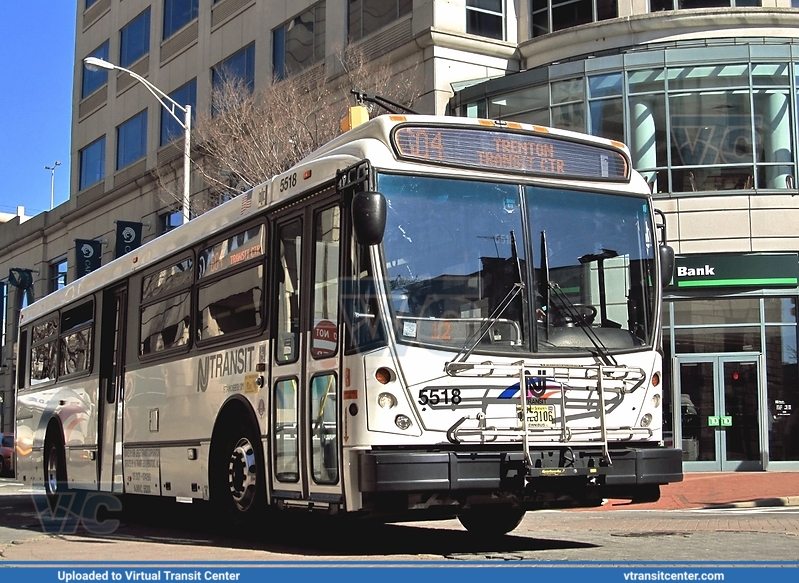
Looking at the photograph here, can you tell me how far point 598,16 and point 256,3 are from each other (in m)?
12.5

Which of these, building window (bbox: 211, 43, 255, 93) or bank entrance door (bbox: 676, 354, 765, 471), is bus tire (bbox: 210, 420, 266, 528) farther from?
building window (bbox: 211, 43, 255, 93)

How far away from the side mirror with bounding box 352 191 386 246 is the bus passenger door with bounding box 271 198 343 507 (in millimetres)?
746

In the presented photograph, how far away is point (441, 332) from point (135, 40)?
37.4m

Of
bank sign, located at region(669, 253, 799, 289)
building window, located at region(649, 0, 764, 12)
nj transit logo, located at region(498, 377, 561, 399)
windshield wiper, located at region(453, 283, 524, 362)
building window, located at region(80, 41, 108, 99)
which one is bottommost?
nj transit logo, located at region(498, 377, 561, 399)

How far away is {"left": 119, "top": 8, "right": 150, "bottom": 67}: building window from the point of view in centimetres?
4241

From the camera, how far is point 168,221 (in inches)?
1481

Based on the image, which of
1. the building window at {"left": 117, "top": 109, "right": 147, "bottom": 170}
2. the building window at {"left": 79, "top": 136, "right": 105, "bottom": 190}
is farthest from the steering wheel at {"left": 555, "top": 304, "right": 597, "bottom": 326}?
the building window at {"left": 79, "top": 136, "right": 105, "bottom": 190}

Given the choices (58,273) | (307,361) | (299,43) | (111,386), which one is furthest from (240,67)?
(307,361)

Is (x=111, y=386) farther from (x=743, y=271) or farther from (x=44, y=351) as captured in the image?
(x=743, y=271)

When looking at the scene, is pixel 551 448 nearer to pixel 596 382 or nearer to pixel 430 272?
pixel 596 382

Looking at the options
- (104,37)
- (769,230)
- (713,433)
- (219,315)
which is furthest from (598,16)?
(104,37)

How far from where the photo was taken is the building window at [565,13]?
2664 cm

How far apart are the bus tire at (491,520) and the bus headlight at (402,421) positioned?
291 cm

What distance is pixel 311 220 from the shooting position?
970 cm
